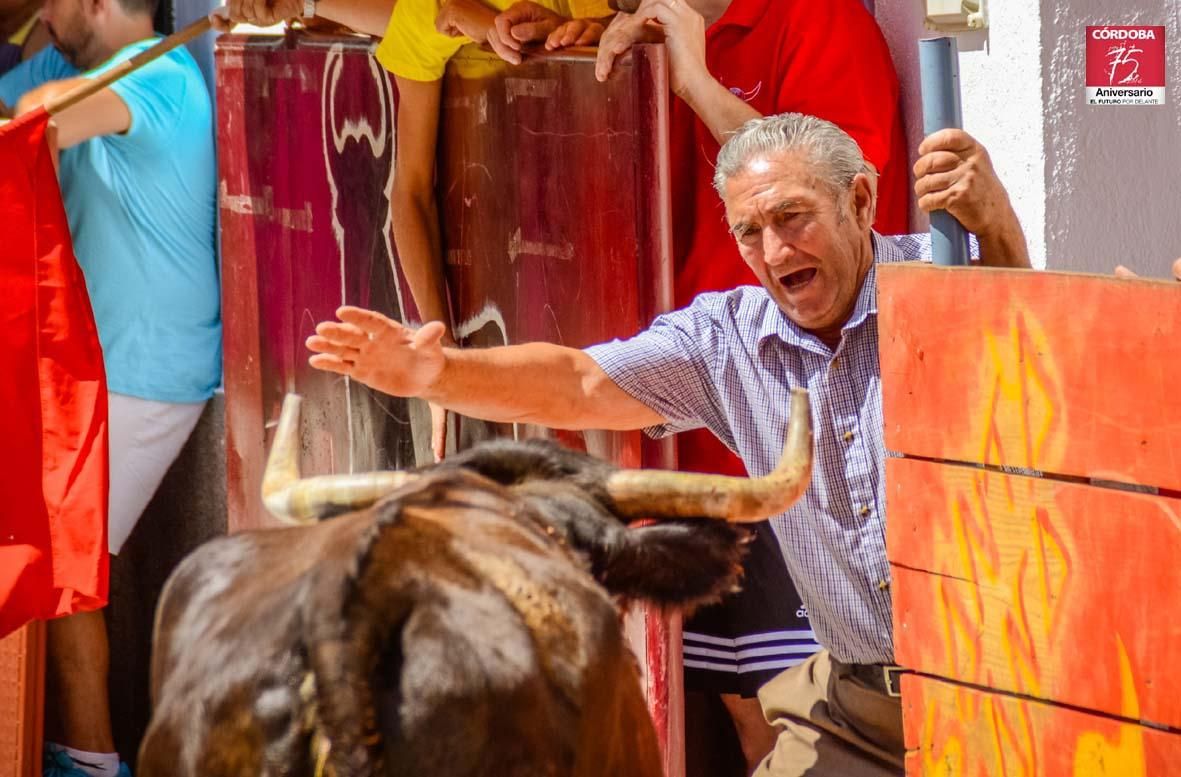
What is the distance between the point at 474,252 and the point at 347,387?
81cm

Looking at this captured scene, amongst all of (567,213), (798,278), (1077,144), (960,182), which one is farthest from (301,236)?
(960,182)

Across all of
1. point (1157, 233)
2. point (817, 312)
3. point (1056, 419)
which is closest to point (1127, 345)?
point (1056, 419)

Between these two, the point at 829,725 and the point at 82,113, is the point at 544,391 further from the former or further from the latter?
the point at 82,113

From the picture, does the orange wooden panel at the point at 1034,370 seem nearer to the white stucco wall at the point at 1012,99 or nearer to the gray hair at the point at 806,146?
the gray hair at the point at 806,146

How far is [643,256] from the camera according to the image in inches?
164

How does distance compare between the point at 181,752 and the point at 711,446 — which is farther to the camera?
the point at 711,446

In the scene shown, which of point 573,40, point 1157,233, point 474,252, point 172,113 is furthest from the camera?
point 172,113

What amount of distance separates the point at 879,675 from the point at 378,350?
4.12 ft

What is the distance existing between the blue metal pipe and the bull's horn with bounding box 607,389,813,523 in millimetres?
716

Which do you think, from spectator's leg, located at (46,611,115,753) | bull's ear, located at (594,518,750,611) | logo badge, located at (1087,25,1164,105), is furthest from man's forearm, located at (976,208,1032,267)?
spectator's leg, located at (46,611,115,753)

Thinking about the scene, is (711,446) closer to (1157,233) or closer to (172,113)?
(1157,233)

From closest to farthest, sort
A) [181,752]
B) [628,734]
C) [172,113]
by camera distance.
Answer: [181,752]
[628,734]
[172,113]

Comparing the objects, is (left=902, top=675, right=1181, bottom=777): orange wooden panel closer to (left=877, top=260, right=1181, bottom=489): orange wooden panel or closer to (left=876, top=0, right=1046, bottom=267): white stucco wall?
(left=877, top=260, right=1181, bottom=489): orange wooden panel

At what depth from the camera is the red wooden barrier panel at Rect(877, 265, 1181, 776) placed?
2.73 meters
